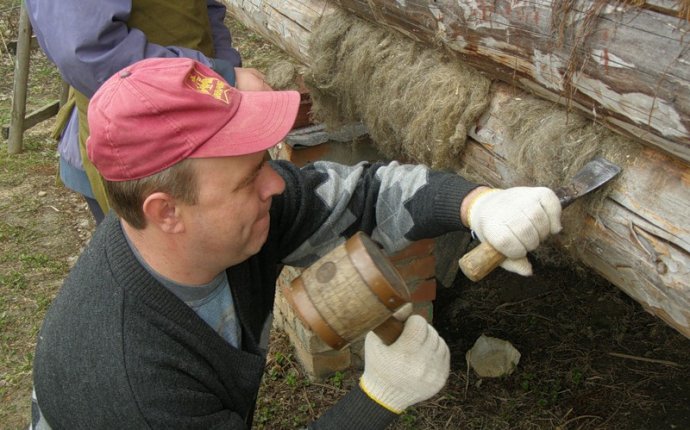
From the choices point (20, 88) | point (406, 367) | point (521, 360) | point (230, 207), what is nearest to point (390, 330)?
point (406, 367)

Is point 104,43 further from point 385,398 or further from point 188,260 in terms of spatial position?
point 385,398

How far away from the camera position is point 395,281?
6.04 ft

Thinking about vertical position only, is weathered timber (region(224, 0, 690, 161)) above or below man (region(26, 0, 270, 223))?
above

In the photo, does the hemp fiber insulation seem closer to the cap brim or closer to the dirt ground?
the cap brim

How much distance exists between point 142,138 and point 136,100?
0.32 ft

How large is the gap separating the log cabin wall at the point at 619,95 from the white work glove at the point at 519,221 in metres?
0.16

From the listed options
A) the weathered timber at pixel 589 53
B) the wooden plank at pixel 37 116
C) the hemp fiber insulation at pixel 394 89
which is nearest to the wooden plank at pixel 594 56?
the weathered timber at pixel 589 53

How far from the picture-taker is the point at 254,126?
5.92 ft

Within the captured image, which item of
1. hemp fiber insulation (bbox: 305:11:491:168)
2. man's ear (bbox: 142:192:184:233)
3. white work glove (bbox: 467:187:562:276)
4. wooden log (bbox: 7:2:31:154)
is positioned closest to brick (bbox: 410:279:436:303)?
hemp fiber insulation (bbox: 305:11:491:168)

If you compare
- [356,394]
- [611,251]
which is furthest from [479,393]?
[611,251]

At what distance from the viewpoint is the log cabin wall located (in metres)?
1.48

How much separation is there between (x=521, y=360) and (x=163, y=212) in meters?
2.47

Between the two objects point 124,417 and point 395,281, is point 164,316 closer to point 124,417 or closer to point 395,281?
point 124,417

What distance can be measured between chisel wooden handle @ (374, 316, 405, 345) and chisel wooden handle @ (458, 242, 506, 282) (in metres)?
0.29
